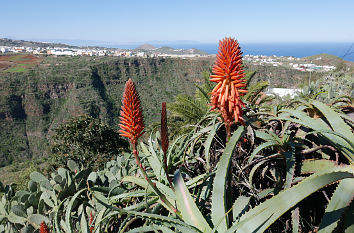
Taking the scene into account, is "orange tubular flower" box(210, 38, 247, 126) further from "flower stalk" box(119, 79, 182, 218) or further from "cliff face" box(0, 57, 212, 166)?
"cliff face" box(0, 57, 212, 166)

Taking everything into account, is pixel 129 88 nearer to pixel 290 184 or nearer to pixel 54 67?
pixel 290 184

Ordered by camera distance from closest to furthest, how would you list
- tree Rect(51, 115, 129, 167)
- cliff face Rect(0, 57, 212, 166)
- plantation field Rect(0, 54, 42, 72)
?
1. tree Rect(51, 115, 129, 167)
2. cliff face Rect(0, 57, 212, 166)
3. plantation field Rect(0, 54, 42, 72)

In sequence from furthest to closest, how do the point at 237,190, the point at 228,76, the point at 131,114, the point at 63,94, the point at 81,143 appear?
the point at 63,94, the point at 81,143, the point at 237,190, the point at 131,114, the point at 228,76

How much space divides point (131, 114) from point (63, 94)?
76348 millimetres

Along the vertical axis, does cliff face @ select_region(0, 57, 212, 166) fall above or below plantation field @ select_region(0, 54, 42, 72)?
below

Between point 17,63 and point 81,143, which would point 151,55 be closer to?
point 17,63

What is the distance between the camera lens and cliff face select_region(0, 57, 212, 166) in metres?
57.0

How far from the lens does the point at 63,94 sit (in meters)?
69.9

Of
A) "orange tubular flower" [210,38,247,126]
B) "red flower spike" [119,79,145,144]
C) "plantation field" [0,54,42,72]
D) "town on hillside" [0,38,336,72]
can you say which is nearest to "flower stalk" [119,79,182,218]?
"red flower spike" [119,79,145,144]

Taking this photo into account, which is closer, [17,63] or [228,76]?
[228,76]

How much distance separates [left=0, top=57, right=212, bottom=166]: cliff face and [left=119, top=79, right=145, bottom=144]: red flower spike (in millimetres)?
47721

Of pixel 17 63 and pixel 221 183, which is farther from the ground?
pixel 221 183

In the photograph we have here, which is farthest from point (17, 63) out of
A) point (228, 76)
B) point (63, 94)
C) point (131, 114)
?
point (228, 76)

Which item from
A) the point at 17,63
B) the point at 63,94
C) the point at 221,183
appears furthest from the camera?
the point at 17,63
